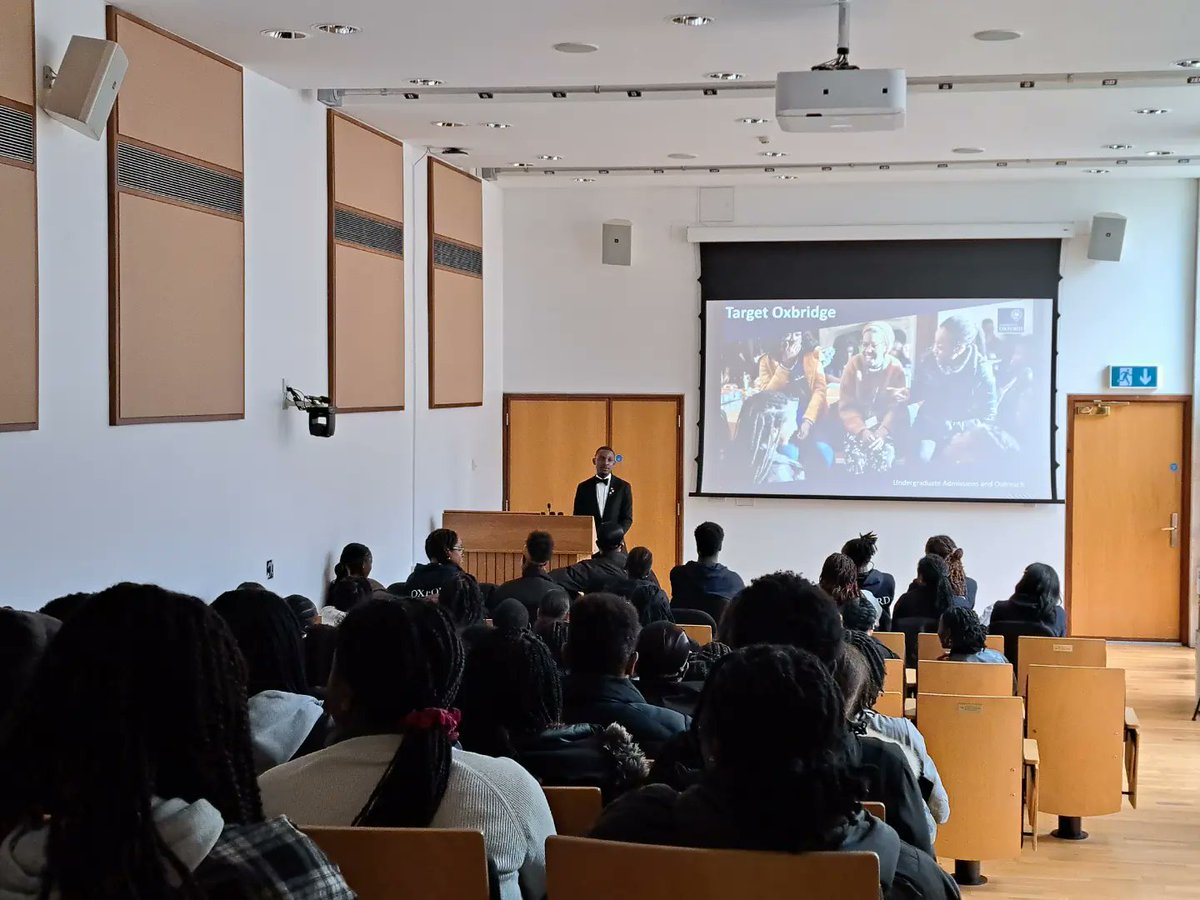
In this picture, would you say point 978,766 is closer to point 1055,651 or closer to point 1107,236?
point 1055,651

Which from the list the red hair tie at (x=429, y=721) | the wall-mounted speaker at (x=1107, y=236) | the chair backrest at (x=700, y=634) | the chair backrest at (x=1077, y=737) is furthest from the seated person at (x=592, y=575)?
the wall-mounted speaker at (x=1107, y=236)

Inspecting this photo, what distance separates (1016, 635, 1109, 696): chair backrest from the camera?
21.7 ft

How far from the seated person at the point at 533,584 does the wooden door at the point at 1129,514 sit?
623 centimetres

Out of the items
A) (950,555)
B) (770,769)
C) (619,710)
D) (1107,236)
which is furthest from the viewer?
(1107,236)

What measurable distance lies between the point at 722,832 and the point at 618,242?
1040 cm

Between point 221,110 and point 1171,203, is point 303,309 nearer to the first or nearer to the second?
point 221,110

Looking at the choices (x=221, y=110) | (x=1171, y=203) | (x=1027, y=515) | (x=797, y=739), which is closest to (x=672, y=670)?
(x=797, y=739)

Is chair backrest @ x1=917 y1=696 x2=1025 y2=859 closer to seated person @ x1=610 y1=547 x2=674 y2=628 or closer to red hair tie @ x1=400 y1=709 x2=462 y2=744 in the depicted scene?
seated person @ x1=610 y1=547 x2=674 y2=628

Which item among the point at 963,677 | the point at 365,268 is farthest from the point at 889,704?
the point at 365,268

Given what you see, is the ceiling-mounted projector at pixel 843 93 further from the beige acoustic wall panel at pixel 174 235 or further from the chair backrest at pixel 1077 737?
the beige acoustic wall panel at pixel 174 235

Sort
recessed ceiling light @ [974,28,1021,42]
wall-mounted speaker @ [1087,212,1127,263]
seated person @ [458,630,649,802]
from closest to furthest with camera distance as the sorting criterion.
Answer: seated person @ [458,630,649,802] < recessed ceiling light @ [974,28,1021,42] < wall-mounted speaker @ [1087,212,1127,263]

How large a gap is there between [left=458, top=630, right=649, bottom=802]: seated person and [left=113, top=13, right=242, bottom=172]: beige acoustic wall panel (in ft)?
13.1

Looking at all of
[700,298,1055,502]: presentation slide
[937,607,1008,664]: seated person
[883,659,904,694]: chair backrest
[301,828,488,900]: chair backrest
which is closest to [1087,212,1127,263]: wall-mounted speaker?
[700,298,1055,502]: presentation slide

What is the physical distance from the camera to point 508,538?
958 cm
